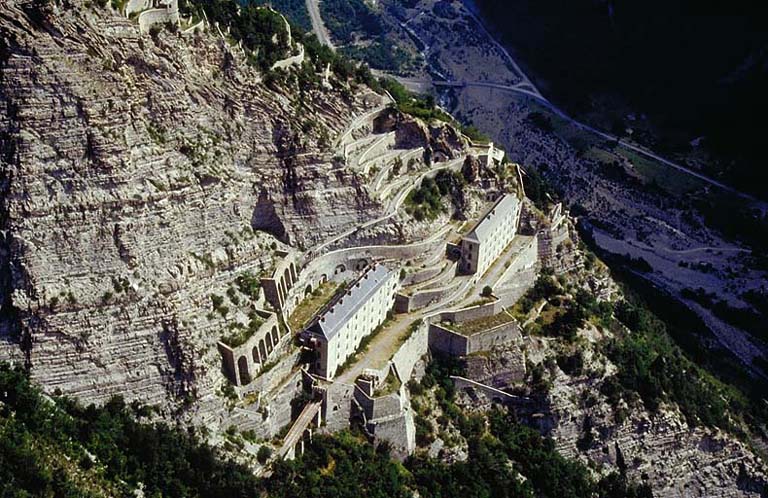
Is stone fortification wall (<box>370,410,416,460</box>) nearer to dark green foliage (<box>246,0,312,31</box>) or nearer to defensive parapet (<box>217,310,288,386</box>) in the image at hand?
defensive parapet (<box>217,310,288,386</box>)

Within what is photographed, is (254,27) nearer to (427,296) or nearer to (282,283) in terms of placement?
(282,283)

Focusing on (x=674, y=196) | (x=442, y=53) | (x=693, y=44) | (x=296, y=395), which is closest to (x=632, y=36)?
(x=693, y=44)

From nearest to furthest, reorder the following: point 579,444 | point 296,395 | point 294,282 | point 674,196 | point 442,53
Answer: point 296,395 → point 294,282 → point 579,444 → point 674,196 → point 442,53

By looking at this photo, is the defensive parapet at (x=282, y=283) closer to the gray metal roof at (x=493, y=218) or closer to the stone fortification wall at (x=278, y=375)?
the stone fortification wall at (x=278, y=375)

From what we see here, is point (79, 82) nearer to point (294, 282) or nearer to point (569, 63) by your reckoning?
point (294, 282)

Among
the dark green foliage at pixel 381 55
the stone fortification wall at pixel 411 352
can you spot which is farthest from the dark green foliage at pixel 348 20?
the stone fortification wall at pixel 411 352

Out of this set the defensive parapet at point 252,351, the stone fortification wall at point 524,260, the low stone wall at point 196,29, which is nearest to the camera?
the defensive parapet at point 252,351

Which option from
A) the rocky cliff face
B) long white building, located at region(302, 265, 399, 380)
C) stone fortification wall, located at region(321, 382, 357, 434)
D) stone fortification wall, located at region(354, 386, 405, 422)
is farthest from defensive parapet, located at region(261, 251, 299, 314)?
stone fortification wall, located at region(354, 386, 405, 422)
